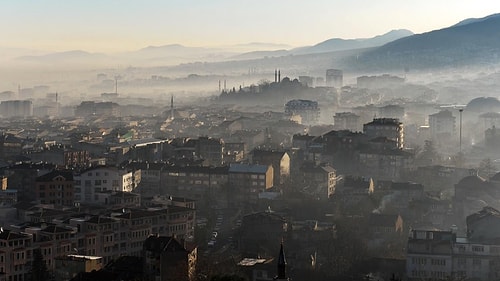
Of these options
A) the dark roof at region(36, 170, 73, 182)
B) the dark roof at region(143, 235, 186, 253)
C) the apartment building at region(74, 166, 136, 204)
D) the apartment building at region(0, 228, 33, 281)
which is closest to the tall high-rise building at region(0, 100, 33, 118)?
the apartment building at region(74, 166, 136, 204)

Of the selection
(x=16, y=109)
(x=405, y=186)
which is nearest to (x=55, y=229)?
(x=405, y=186)

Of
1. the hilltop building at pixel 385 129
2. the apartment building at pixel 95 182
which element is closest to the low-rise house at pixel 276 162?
the apartment building at pixel 95 182

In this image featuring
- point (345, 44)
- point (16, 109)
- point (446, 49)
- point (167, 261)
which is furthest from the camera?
point (345, 44)

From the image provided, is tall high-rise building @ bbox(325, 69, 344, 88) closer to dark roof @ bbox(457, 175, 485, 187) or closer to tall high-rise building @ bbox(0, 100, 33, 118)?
tall high-rise building @ bbox(0, 100, 33, 118)

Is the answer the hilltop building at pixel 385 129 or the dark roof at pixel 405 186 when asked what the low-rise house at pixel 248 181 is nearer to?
the dark roof at pixel 405 186

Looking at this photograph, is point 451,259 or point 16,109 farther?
point 16,109

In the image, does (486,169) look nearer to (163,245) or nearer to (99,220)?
(99,220)

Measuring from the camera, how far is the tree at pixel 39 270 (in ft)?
32.0

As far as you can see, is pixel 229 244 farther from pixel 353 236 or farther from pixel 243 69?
pixel 243 69

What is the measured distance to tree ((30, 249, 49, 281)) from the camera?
9.74 metres

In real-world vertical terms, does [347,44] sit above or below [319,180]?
above

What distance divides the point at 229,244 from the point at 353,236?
1.77 m

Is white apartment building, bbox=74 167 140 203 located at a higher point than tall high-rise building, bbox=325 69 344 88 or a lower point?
lower

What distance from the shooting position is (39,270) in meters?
9.80
